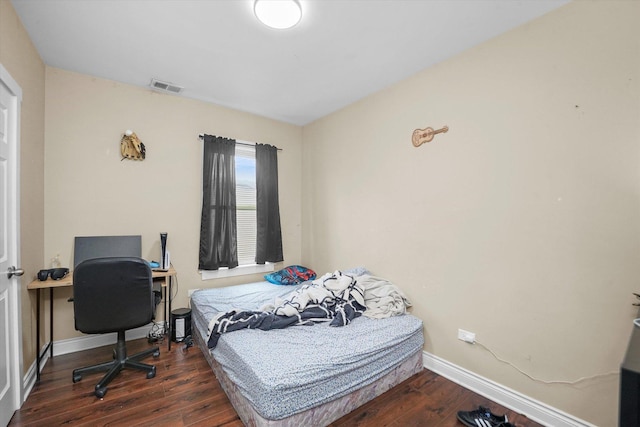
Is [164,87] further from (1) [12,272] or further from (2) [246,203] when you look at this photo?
(1) [12,272]

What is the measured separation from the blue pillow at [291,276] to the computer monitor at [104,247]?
5.20 feet

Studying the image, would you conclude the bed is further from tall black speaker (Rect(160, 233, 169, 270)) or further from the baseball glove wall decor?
the baseball glove wall decor

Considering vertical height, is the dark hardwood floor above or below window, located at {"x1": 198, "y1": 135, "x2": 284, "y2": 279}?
below

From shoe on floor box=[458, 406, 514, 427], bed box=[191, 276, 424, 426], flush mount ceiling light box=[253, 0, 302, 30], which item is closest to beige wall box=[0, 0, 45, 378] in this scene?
bed box=[191, 276, 424, 426]

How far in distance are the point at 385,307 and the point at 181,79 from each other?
10.2ft

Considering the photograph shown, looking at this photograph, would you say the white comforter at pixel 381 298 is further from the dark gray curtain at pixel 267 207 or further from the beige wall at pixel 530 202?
the dark gray curtain at pixel 267 207

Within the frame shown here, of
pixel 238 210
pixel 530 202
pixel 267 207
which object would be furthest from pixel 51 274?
pixel 530 202

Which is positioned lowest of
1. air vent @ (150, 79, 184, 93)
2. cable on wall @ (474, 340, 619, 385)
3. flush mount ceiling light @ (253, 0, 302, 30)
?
cable on wall @ (474, 340, 619, 385)

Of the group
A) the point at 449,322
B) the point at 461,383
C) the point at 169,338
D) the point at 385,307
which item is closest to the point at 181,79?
the point at 169,338

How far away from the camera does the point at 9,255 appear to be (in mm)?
1926

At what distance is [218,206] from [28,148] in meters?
1.73

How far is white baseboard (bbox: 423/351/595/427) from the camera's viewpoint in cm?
186

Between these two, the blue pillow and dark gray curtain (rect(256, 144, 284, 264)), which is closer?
the blue pillow

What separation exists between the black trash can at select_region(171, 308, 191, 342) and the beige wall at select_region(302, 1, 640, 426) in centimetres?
224
